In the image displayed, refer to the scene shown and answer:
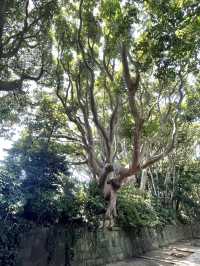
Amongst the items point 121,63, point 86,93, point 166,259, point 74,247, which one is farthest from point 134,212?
point 121,63

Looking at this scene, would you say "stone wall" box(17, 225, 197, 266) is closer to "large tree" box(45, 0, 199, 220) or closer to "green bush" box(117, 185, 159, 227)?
"green bush" box(117, 185, 159, 227)

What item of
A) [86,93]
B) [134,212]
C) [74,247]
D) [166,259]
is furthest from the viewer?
[134,212]

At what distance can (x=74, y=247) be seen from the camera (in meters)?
6.20

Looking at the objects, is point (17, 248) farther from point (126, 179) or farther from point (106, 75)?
point (106, 75)

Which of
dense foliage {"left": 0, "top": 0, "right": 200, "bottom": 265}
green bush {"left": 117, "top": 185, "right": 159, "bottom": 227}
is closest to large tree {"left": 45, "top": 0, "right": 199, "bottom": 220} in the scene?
dense foliage {"left": 0, "top": 0, "right": 200, "bottom": 265}

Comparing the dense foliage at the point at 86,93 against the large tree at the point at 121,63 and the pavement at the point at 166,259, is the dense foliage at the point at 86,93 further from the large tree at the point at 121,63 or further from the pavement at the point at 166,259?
the pavement at the point at 166,259

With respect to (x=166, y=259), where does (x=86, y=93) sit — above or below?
above

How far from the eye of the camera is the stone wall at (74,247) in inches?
233

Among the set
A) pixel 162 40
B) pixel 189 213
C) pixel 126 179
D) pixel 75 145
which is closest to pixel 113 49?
pixel 162 40

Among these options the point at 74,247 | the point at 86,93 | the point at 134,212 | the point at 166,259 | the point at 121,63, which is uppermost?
the point at 121,63

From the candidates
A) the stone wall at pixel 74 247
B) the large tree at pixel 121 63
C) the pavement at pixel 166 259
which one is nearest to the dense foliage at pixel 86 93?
the large tree at pixel 121 63

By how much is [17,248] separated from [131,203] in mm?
4471

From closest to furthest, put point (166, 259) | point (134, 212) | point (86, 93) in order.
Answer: point (166, 259) → point (86, 93) → point (134, 212)

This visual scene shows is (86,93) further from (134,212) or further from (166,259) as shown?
(166,259)
